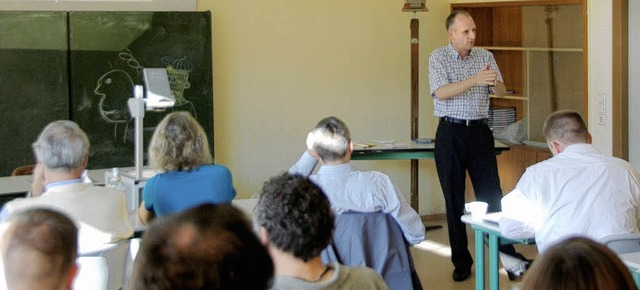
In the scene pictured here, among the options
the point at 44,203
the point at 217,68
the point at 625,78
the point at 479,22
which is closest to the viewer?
the point at 44,203

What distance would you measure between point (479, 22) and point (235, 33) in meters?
2.26

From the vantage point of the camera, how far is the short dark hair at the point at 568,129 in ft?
14.6

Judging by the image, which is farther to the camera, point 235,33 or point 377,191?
point 235,33

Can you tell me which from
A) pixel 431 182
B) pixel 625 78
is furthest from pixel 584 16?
pixel 431 182

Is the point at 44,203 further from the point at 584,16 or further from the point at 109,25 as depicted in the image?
the point at 584,16

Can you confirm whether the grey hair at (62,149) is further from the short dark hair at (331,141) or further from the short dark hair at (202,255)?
the short dark hair at (202,255)

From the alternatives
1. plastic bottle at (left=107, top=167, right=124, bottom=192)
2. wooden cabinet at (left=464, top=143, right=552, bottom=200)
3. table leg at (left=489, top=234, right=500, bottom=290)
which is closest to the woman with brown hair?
plastic bottle at (left=107, top=167, right=124, bottom=192)

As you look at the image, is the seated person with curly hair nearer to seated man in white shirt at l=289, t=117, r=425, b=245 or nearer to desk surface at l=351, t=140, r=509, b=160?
seated man in white shirt at l=289, t=117, r=425, b=245

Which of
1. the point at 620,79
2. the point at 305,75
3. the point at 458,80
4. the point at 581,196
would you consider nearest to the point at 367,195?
the point at 581,196

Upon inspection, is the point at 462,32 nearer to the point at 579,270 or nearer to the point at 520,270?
the point at 520,270

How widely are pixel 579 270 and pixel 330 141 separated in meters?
2.53

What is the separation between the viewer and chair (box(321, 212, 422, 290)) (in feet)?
13.5

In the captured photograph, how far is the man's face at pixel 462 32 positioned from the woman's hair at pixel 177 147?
2.40 metres

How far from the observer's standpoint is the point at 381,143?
7465 millimetres
